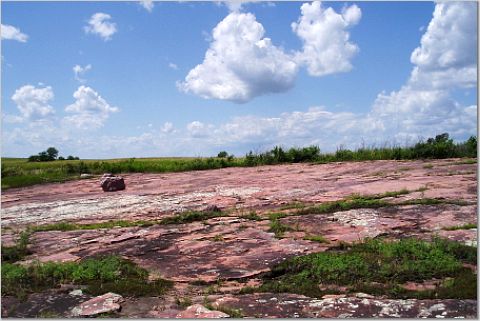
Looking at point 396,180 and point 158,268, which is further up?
point 396,180

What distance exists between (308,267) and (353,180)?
6.70 meters

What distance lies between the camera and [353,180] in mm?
12219

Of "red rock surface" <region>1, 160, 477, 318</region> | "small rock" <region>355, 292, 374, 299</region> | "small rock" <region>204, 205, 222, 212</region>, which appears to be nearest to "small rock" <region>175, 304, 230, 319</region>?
"red rock surface" <region>1, 160, 477, 318</region>

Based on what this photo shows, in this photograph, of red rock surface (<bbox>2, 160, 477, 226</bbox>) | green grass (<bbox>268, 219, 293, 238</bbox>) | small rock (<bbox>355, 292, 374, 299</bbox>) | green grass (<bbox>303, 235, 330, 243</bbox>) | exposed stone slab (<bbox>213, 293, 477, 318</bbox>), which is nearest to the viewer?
exposed stone slab (<bbox>213, 293, 477, 318</bbox>)

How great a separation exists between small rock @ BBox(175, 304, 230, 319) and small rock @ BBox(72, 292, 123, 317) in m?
0.78

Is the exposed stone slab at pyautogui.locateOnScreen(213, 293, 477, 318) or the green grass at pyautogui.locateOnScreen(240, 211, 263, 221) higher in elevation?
the green grass at pyautogui.locateOnScreen(240, 211, 263, 221)

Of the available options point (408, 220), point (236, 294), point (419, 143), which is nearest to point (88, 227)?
point (236, 294)

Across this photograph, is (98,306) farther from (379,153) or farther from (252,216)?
(379,153)

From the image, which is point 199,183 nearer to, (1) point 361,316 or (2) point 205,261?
(2) point 205,261

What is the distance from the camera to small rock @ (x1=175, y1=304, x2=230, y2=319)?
468 centimetres

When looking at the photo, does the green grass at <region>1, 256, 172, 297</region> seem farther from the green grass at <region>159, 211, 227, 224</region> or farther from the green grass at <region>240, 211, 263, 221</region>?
the green grass at <region>240, 211, 263, 221</region>

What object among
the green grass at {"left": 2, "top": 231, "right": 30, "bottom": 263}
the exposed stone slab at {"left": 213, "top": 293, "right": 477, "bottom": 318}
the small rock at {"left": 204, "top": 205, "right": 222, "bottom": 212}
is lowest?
A: the exposed stone slab at {"left": 213, "top": 293, "right": 477, "bottom": 318}

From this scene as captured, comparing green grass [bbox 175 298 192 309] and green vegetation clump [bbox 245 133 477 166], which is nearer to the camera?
green grass [bbox 175 298 192 309]

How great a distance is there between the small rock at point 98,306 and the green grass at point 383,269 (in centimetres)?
153
